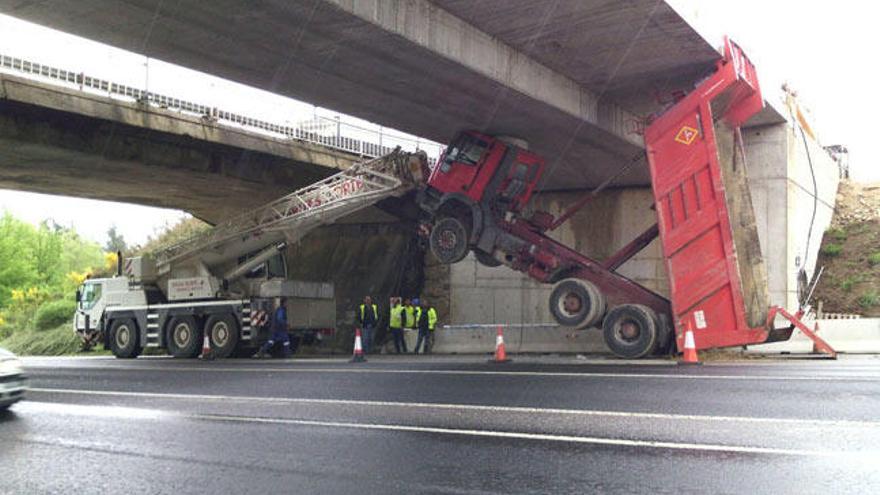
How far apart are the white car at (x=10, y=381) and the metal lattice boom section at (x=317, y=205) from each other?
10597mm

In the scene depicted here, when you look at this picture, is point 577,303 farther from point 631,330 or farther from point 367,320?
point 367,320

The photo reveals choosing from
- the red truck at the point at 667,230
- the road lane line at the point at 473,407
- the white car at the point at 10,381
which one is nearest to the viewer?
the road lane line at the point at 473,407

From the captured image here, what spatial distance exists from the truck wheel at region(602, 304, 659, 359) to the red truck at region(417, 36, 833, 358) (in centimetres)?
2

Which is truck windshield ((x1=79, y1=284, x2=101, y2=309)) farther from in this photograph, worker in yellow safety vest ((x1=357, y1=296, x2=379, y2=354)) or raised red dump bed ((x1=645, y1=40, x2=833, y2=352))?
raised red dump bed ((x1=645, y1=40, x2=833, y2=352))

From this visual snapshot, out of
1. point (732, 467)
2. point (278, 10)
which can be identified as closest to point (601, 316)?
point (278, 10)

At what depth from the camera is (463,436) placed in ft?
22.0

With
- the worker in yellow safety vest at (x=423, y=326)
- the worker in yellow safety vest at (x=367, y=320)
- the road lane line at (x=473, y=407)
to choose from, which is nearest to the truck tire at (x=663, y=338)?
the worker in yellow safety vest at (x=423, y=326)

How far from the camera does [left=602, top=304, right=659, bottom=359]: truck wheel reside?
627 inches

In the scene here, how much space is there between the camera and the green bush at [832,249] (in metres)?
23.1

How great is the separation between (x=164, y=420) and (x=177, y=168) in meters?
13.2

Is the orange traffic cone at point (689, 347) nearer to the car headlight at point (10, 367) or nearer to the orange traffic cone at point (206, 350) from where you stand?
the car headlight at point (10, 367)

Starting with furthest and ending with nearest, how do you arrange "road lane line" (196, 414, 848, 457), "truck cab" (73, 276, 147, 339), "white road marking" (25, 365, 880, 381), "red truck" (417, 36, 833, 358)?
"truck cab" (73, 276, 147, 339) → "red truck" (417, 36, 833, 358) → "white road marking" (25, 365, 880, 381) → "road lane line" (196, 414, 848, 457)

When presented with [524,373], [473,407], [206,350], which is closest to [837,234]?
[524,373]

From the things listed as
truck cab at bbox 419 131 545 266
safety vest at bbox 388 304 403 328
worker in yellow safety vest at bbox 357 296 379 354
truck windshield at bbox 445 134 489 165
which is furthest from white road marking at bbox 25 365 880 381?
safety vest at bbox 388 304 403 328
